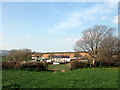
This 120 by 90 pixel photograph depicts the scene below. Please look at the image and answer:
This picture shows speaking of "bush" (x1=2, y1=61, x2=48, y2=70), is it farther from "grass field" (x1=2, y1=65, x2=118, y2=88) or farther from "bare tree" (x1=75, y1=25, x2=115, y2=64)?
"bare tree" (x1=75, y1=25, x2=115, y2=64)

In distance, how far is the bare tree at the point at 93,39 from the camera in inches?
1634

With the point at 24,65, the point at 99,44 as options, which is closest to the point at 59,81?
the point at 24,65

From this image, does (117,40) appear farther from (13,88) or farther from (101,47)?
(13,88)

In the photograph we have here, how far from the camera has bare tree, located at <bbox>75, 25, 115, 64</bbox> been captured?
4150 cm

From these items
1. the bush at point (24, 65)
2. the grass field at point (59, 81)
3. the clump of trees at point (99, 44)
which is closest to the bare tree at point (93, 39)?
the clump of trees at point (99, 44)

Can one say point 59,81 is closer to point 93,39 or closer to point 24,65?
point 24,65

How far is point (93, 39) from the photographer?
1663 inches

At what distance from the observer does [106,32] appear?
42.1 meters

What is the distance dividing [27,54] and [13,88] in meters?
52.9

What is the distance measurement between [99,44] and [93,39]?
7.56 feet

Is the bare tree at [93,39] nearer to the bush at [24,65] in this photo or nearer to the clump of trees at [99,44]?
the clump of trees at [99,44]

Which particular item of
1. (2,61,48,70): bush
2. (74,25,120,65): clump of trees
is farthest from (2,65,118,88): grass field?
(74,25,120,65): clump of trees

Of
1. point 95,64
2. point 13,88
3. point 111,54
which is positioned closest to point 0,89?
point 13,88

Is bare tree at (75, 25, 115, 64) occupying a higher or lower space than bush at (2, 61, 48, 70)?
higher
